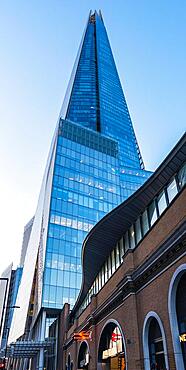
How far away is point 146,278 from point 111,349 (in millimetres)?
8618

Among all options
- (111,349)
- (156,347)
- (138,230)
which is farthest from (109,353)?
(138,230)

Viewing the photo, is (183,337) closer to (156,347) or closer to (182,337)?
(182,337)

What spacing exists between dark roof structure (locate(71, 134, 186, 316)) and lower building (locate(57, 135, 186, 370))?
44 mm

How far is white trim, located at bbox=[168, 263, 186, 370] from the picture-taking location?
10984 mm

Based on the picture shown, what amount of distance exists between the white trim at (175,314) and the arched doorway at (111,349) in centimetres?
724

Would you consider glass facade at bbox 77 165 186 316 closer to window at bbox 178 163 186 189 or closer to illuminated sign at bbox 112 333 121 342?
window at bbox 178 163 186 189

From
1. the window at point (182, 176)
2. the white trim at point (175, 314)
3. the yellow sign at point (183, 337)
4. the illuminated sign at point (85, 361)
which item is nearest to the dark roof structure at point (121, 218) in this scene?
the window at point (182, 176)

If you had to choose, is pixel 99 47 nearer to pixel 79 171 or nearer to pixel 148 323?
pixel 79 171

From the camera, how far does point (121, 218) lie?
65.1ft

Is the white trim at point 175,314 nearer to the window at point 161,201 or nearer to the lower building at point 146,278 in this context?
the lower building at point 146,278

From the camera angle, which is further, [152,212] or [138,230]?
[138,230]

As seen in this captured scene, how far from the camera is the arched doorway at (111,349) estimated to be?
60.1 feet

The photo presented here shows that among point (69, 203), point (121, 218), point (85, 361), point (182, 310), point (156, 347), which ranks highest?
point (69, 203)

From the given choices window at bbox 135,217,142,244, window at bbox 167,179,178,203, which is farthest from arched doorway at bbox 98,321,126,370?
window at bbox 167,179,178,203
